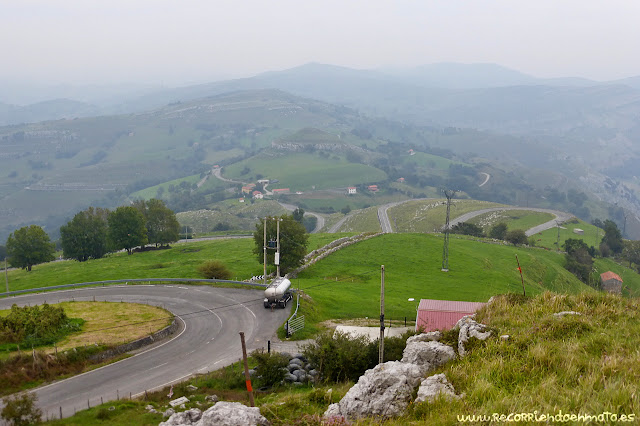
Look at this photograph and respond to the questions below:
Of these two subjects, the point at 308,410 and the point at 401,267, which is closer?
the point at 308,410

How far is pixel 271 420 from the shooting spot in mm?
15633

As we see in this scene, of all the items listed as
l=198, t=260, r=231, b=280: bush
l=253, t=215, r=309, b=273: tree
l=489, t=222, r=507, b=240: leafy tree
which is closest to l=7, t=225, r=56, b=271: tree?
l=198, t=260, r=231, b=280: bush

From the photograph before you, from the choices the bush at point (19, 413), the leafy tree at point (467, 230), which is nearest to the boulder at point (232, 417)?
the bush at point (19, 413)

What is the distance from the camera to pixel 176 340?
3981 cm

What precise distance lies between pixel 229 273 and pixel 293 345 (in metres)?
26.9

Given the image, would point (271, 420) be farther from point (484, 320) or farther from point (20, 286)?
point (20, 286)

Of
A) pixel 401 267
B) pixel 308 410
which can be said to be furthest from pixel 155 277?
pixel 308 410

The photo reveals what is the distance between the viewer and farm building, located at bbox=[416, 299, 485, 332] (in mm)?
36125

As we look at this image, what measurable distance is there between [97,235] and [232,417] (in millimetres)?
95267

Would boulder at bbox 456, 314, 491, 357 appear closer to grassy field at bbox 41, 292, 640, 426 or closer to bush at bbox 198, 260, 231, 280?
grassy field at bbox 41, 292, 640, 426

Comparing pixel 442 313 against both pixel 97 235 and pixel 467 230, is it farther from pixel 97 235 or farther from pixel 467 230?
pixel 467 230

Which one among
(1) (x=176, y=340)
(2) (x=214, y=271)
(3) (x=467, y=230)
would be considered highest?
(1) (x=176, y=340)

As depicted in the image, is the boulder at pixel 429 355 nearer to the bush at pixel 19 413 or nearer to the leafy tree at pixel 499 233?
the bush at pixel 19 413

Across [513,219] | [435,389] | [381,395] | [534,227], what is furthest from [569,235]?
[381,395]
